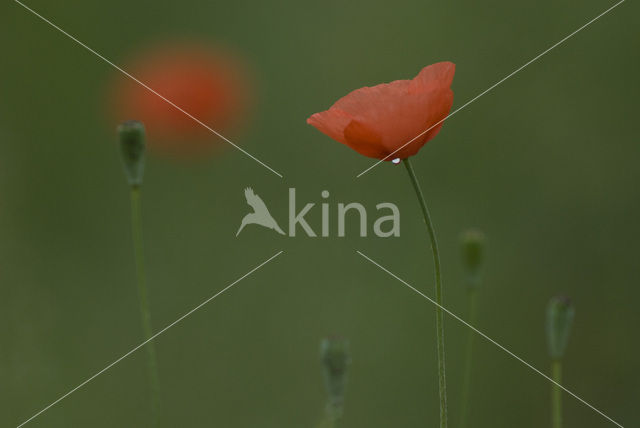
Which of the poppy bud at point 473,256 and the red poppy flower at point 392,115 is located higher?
the red poppy flower at point 392,115

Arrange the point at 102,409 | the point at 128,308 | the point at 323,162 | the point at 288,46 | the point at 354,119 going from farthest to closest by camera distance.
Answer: the point at 288,46
the point at 323,162
the point at 128,308
the point at 102,409
the point at 354,119

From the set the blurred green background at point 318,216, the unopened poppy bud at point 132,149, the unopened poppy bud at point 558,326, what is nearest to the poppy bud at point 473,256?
the unopened poppy bud at point 558,326

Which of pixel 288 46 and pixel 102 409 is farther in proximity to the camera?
pixel 288 46

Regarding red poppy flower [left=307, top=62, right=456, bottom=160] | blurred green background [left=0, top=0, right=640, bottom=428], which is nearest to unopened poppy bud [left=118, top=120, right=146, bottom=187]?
red poppy flower [left=307, top=62, right=456, bottom=160]

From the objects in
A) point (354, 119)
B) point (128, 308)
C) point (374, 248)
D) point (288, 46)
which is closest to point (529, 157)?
point (374, 248)

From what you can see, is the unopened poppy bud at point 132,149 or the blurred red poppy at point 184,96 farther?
the blurred red poppy at point 184,96

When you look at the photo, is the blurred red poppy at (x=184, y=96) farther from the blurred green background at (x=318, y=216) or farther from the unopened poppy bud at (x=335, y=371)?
the unopened poppy bud at (x=335, y=371)

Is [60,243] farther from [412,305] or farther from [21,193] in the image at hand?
[412,305]
